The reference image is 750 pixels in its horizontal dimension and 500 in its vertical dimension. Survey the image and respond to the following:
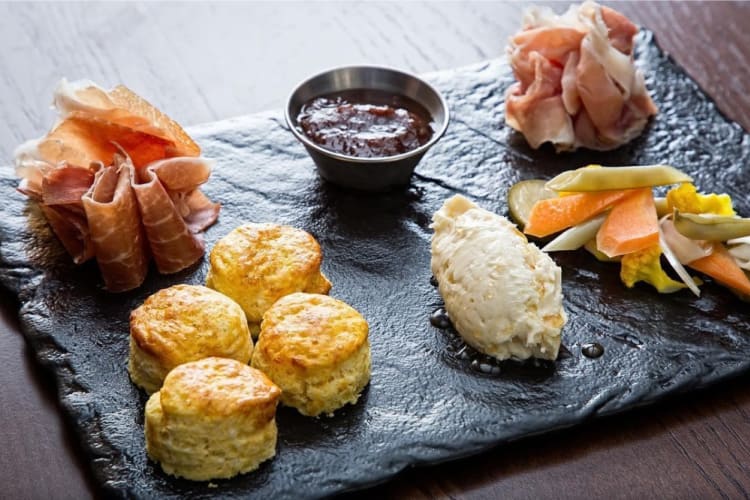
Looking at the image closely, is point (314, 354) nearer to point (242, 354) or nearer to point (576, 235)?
point (242, 354)

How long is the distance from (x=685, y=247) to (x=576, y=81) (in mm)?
1179

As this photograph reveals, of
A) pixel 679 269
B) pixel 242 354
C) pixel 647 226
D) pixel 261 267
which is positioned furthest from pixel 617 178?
pixel 242 354

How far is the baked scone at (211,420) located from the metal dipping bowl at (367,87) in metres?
1.43

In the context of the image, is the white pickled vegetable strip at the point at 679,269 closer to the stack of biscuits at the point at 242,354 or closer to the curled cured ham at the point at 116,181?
the stack of biscuits at the point at 242,354

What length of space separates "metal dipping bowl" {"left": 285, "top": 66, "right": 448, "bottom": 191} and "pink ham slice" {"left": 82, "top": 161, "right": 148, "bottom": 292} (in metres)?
0.87

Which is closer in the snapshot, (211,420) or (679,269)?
(211,420)

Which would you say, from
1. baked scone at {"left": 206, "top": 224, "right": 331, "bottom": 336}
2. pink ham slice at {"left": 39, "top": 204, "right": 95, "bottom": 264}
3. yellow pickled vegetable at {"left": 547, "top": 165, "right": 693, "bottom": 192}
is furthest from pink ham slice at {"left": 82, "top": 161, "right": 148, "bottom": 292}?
yellow pickled vegetable at {"left": 547, "top": 165, "right": 693, "bottom": 192}

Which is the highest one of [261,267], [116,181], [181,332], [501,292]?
[116,181]

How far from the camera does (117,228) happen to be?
403 centimetres

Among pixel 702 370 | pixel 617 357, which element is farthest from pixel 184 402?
pixel 702 370

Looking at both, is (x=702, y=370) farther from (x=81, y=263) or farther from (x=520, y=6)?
(x=520, y=6)

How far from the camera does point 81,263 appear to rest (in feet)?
13.8

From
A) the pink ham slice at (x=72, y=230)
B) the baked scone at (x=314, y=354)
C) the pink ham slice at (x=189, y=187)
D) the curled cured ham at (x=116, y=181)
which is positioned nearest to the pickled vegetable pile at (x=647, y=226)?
the baked scone at (x=314, y=354)

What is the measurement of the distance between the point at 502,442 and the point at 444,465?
23 cm
